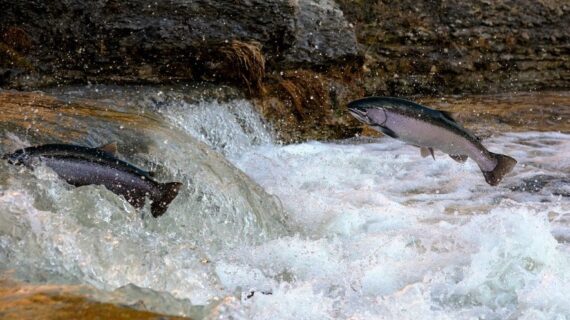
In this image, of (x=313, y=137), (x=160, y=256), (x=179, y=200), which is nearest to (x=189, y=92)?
(x=313, y=137)

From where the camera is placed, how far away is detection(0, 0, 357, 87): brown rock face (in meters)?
6.44

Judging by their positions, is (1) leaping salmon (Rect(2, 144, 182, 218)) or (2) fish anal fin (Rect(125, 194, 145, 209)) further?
(2) fish anal fin (Rect(125, 194, 145, 209))

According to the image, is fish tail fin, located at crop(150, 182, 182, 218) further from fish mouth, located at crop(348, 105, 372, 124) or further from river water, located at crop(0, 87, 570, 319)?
fish mouth, located at crop(348, 105, 372, 124)

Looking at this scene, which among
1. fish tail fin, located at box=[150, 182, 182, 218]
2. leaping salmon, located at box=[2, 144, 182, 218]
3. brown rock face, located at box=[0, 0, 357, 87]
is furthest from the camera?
brown rock face, located at box=[0, 0, 357, 87]

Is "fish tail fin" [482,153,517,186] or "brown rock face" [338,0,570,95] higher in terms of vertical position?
"fish tail fin" [482,153,517,186]

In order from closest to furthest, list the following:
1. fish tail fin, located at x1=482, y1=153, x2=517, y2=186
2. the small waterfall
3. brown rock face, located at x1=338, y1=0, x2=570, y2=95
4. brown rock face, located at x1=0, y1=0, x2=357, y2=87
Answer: the small waterfall < fish tail fin, located at x1=482, y1=153, x2=517, y2=186 < brown rock face, located at x1=0, y1=0, x2=357, y2=87 < brown rock face, located at x1=338, y1=0, x2=570, y2=95

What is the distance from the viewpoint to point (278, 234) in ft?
14.3

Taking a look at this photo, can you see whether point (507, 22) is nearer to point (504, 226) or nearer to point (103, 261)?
point (504, 226)

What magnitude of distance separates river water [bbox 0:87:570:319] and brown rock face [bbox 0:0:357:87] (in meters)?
0.54

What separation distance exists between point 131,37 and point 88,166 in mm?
3495

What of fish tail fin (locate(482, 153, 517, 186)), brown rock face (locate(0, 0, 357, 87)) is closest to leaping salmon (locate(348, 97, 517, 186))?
fish tail fin (locate(482, 153, 517, 186))

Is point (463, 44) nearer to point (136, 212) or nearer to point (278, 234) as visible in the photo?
point (278, 234)

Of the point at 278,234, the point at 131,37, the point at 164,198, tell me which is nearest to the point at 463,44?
the point at 131,37

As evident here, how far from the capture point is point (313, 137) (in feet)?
23.6
